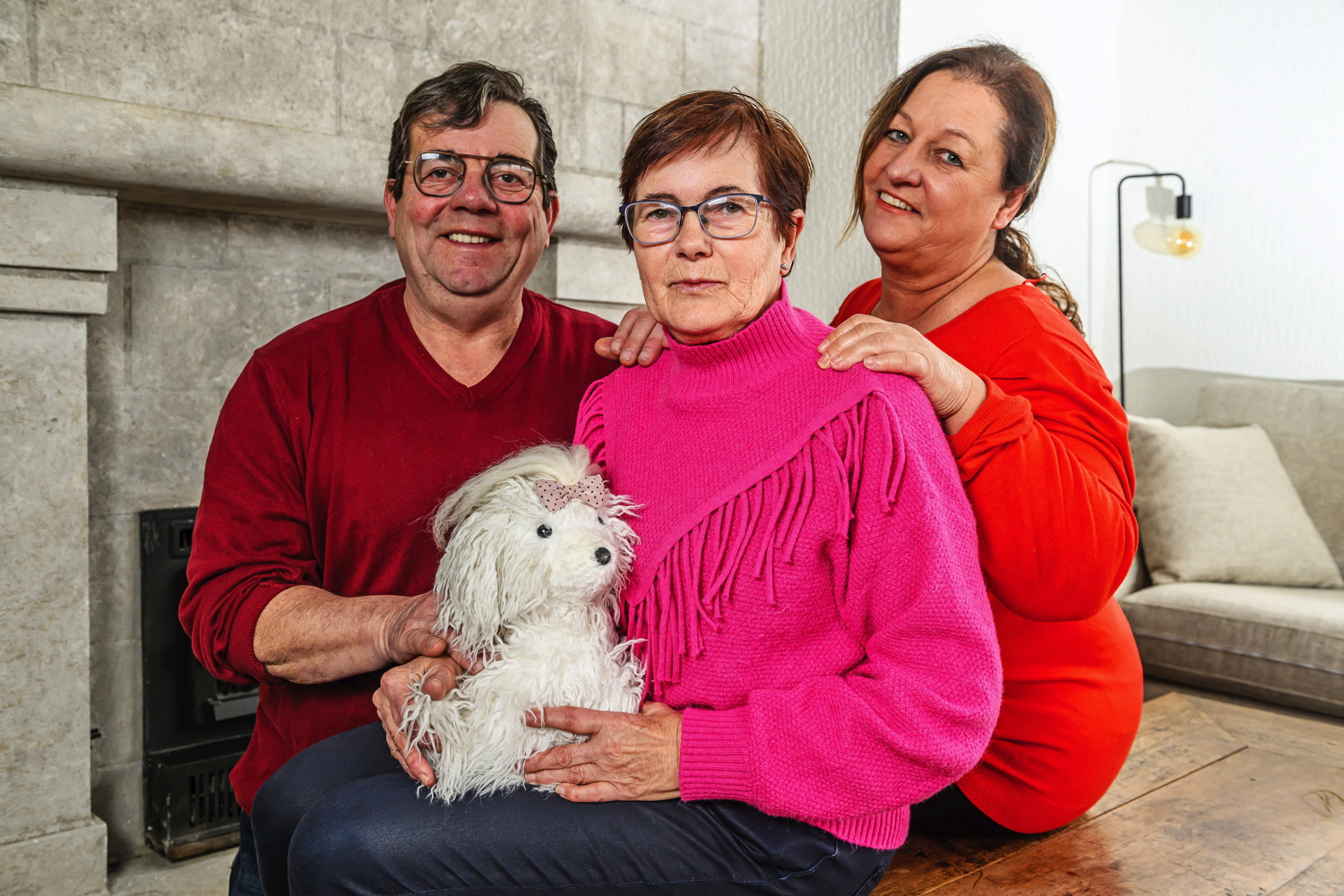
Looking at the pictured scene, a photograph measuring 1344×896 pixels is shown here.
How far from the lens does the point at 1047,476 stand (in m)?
1.15

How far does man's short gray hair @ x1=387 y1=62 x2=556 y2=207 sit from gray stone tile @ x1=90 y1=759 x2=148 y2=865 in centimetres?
145

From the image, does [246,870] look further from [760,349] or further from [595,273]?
[595,273]

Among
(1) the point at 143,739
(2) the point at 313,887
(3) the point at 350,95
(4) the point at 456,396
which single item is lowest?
(1) the point at 143,739

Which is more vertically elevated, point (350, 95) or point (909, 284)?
point (350, 95)

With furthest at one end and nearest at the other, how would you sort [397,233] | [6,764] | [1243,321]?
[1243,321] < [6,764] < [397,233]

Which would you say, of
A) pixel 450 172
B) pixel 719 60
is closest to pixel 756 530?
pixel 450 172

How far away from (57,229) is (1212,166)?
374 cm

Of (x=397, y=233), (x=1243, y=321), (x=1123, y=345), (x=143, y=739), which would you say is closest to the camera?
(x=397, y=233)

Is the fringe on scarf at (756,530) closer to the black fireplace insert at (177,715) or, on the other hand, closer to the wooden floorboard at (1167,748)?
the wooden floorboard at (1167,748)

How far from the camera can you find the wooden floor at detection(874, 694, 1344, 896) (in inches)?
51.0

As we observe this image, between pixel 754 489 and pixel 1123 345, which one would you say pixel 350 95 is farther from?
pixel 1123 345

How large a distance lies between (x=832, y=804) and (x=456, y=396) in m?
0.82

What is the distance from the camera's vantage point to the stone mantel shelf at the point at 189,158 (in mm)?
1720

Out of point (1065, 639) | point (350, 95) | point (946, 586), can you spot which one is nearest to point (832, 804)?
point (946, 586)
